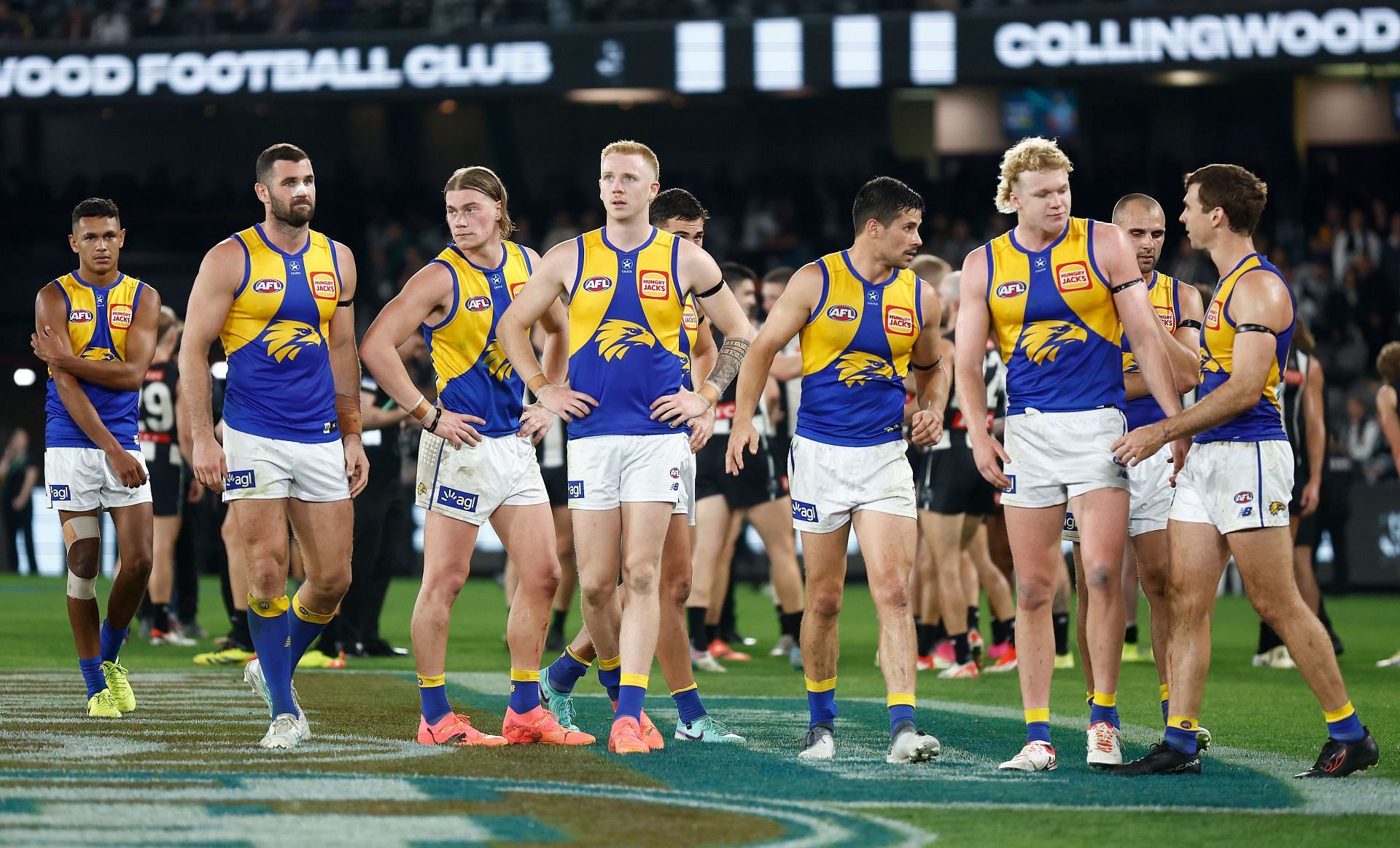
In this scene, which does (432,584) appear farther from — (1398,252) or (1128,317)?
(1398,252)

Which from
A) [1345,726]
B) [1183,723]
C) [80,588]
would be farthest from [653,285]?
[80,588]

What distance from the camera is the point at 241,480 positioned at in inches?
281

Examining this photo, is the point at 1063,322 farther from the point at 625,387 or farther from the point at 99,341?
the point at 99,341

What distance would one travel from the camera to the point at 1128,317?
22.0 ft

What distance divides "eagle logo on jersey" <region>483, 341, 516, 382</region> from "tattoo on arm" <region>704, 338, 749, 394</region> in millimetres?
872

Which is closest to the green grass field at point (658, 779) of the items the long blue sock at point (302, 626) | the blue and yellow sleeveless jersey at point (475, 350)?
the long blue sock at point (302, 626)

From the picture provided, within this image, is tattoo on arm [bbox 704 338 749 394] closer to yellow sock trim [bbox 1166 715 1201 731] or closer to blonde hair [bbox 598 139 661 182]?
blonde hair [bbox 598 139 661 182]

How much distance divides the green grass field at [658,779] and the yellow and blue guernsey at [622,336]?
1404 mm

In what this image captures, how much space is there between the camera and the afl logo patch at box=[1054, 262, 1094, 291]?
6746 mm

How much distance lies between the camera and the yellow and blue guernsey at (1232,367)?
672cm

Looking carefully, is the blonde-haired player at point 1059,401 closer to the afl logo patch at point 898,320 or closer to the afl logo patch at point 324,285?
the afl logo patch at point 898,320

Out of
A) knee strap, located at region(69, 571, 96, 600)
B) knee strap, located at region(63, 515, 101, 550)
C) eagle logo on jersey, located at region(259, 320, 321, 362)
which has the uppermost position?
eagle logo on jersey, located at region(259, 320, 321, 362)

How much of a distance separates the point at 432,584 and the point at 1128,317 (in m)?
3.06

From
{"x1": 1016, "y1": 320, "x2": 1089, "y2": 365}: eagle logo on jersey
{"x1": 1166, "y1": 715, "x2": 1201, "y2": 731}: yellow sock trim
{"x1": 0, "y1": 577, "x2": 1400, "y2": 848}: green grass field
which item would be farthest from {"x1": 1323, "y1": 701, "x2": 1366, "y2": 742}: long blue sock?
{"x1": 1016, "y1": 320, "x2": 1089, "y2": 365}: eagle logo on jersey
